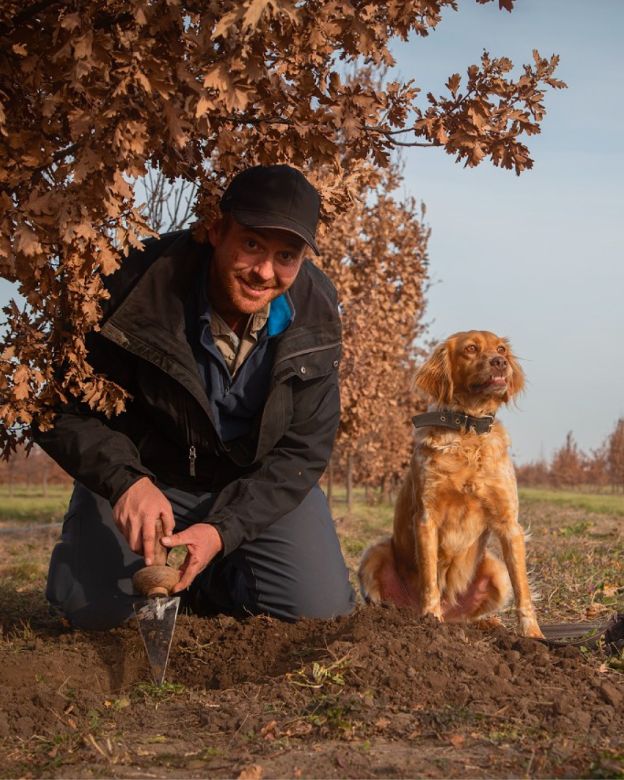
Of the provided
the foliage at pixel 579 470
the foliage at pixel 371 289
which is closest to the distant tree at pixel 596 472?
the foliage at pixel 579 470

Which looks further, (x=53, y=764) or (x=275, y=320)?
(x=275, y=320)

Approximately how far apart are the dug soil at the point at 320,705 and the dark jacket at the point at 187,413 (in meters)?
0.68

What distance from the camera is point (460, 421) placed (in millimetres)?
5352

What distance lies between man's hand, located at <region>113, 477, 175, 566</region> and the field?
620 mm

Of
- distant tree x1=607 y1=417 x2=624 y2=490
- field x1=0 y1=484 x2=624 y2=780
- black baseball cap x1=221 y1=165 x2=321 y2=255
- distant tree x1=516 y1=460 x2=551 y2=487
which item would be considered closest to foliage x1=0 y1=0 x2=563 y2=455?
black baseball cap x1=221 y1=165 x2=321 y2=255

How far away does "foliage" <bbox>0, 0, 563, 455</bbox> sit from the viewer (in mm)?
3033

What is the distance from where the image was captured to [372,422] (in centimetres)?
1759

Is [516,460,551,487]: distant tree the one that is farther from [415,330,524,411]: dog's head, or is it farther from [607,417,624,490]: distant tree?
[415,330,524,411]: dog's head

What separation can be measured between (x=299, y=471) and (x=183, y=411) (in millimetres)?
758

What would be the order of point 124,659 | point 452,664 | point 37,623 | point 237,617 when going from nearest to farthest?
point 452,664 < point 124,659 < point 237,617 < point 37,623

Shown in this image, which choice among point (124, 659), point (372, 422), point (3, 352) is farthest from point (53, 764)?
point (372, 422)

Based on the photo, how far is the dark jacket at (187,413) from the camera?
4266 millimetres

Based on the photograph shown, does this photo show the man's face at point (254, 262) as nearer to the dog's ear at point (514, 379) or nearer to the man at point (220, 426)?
the man at point (220, 426)

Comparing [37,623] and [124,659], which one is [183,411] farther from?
[37,623]
